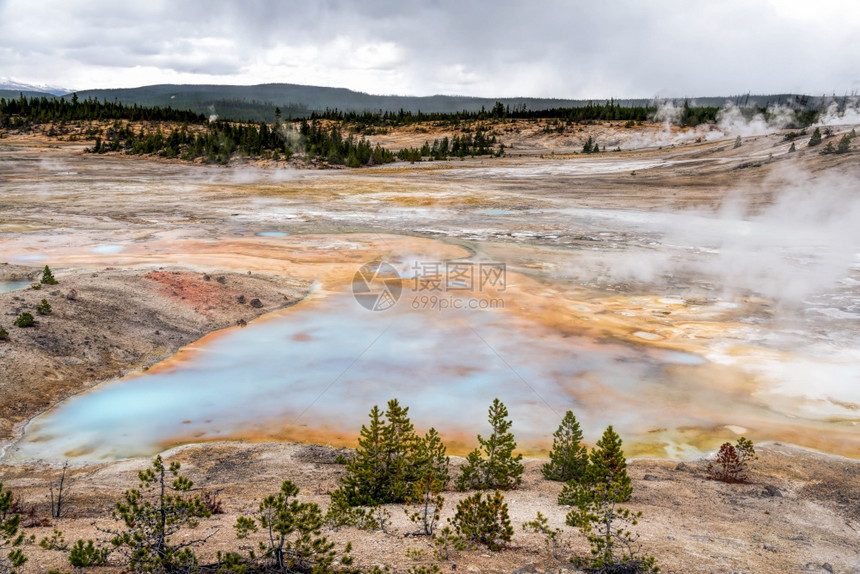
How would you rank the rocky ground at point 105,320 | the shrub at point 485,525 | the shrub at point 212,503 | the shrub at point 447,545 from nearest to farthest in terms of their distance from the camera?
the shrub at point 447,545, the shrub at point 485,525, the shrub at point 212,503, the rocky ground at point 105,320

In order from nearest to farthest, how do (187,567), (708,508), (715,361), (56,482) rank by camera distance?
(187,567) < (708,508) < (56,482) < (715,361)

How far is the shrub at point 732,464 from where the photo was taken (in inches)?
313

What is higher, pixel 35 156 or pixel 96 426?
pixel 35 156

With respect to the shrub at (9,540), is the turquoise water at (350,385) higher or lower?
lower

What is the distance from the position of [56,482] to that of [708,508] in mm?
8192

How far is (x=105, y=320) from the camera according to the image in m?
13.6

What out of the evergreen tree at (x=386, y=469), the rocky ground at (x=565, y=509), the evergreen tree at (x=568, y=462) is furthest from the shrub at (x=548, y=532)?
the evergreen tree at (x=568, y=462)

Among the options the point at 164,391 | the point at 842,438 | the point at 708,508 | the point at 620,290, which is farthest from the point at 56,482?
the point at 620,290

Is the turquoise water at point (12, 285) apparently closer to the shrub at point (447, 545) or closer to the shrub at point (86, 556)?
the shrub at point (86, 556)

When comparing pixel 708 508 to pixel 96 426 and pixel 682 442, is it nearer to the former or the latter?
pixel 682 442

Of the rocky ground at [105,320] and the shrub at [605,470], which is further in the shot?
the rocky ground at [105,320]

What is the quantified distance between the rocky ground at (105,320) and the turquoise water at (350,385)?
60 centimetres

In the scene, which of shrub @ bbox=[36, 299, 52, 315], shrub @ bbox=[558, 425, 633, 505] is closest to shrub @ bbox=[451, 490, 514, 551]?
shrub @ bbox=[558, 425, 633, 505]

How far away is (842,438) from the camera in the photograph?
9.45 metres
